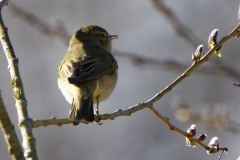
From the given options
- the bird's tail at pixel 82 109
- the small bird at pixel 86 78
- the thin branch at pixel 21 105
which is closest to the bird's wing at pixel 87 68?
the small bird at pixel 86 78

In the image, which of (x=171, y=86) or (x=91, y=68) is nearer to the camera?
(x=171, y=86)

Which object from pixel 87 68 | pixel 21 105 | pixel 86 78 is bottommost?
pixel 21 105

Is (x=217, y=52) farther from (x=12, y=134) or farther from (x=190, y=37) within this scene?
(x=12, y=134)

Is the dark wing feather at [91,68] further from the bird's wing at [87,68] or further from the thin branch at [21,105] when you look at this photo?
the thin branch at [21,105]

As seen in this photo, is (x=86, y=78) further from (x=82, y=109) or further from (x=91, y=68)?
(x=82, y=109)

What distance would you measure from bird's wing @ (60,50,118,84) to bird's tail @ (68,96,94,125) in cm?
18

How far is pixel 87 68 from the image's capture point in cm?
446

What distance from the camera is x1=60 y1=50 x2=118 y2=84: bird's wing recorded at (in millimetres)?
4219

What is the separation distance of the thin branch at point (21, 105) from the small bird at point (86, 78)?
1.92 feet

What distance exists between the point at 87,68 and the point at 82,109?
2.45 ft

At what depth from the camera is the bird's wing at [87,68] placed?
4.22 m

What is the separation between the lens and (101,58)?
5.07 metres

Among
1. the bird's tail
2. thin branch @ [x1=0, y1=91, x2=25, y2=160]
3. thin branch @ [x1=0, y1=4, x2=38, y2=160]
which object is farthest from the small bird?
thin branch @ [x1=0, y1=91, x2=25, y2=160]

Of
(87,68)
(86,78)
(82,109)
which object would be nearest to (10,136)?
(82,109)
